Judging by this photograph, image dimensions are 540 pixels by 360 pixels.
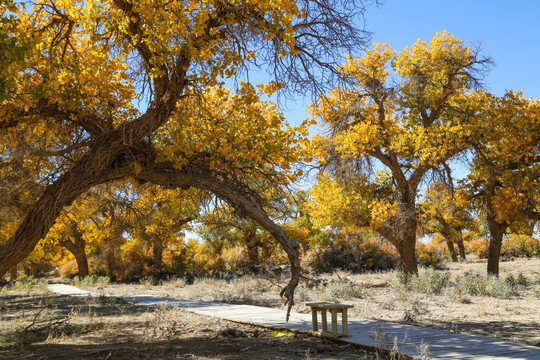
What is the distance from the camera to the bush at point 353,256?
25.1 meters

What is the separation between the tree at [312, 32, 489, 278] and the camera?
13953 millimetres

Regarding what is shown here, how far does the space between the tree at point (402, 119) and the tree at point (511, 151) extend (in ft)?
1.83

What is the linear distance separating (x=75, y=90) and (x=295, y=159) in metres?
3.68

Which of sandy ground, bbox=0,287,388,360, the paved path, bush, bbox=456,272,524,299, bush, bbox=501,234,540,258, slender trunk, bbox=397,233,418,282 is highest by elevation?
bush, bbox=501,234,540,258

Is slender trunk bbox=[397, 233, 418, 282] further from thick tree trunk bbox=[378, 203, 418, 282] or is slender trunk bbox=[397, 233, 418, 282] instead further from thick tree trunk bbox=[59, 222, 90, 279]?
thick tree trunk bbox=[59, 222, 90, 279]

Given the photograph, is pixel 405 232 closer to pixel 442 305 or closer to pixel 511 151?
pixel 511 151

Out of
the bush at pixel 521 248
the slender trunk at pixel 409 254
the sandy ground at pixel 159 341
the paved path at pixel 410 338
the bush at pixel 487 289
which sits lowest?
the sandy ground at pixel 159 341

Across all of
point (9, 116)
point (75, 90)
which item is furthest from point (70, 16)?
point (9, 116)

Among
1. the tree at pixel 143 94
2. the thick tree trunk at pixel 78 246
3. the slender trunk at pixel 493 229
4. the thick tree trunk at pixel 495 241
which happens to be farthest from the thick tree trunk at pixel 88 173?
the thick tree trunk at pixel 78 246

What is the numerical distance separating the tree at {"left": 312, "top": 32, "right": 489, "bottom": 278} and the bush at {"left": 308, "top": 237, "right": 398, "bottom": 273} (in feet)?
32.0

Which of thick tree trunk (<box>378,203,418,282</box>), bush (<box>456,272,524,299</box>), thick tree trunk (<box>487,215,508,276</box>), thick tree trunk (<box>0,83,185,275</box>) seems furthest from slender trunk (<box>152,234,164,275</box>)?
thick tree trunk (<box>0,83,185,275</box>)

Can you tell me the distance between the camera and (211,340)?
6852 millimetres

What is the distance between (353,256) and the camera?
2530 centimetres

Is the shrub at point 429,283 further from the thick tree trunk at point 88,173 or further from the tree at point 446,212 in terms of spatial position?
the thick tree trunk at point 88,173
